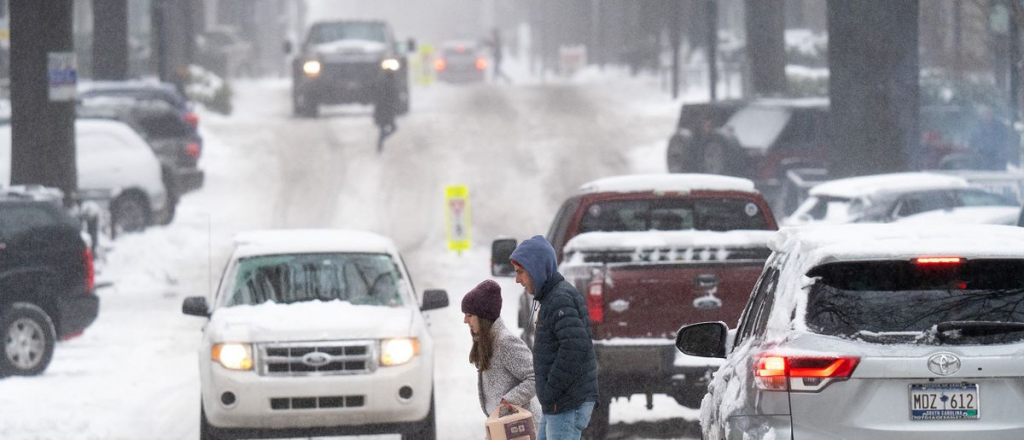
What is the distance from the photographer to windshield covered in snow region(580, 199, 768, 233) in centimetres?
1298

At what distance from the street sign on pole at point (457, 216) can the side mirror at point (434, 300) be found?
13.0 m

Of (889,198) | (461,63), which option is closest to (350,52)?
(889,198)

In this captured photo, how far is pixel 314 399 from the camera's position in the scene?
11.8 meters

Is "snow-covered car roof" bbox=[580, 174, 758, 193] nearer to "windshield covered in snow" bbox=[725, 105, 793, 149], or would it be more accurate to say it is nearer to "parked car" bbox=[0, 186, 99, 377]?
"parked car" bbox=[0, 186, 99, 377]

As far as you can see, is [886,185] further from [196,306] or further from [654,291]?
[196,306]

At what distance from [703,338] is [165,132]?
22.6 metres

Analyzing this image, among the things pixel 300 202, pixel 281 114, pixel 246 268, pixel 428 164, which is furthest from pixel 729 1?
pixel 246 268

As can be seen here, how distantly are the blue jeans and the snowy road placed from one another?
15.1ft

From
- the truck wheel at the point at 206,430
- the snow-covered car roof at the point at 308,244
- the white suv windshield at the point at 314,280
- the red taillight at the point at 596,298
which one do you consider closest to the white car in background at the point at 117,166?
the snow-covered car roof at the point at 308,244

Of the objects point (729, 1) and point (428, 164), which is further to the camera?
point (729, 1)

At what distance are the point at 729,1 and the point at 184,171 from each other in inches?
1794

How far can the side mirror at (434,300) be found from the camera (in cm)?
1266

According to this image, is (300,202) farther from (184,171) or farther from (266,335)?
(266,335)

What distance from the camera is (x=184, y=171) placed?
29797 millimetres
